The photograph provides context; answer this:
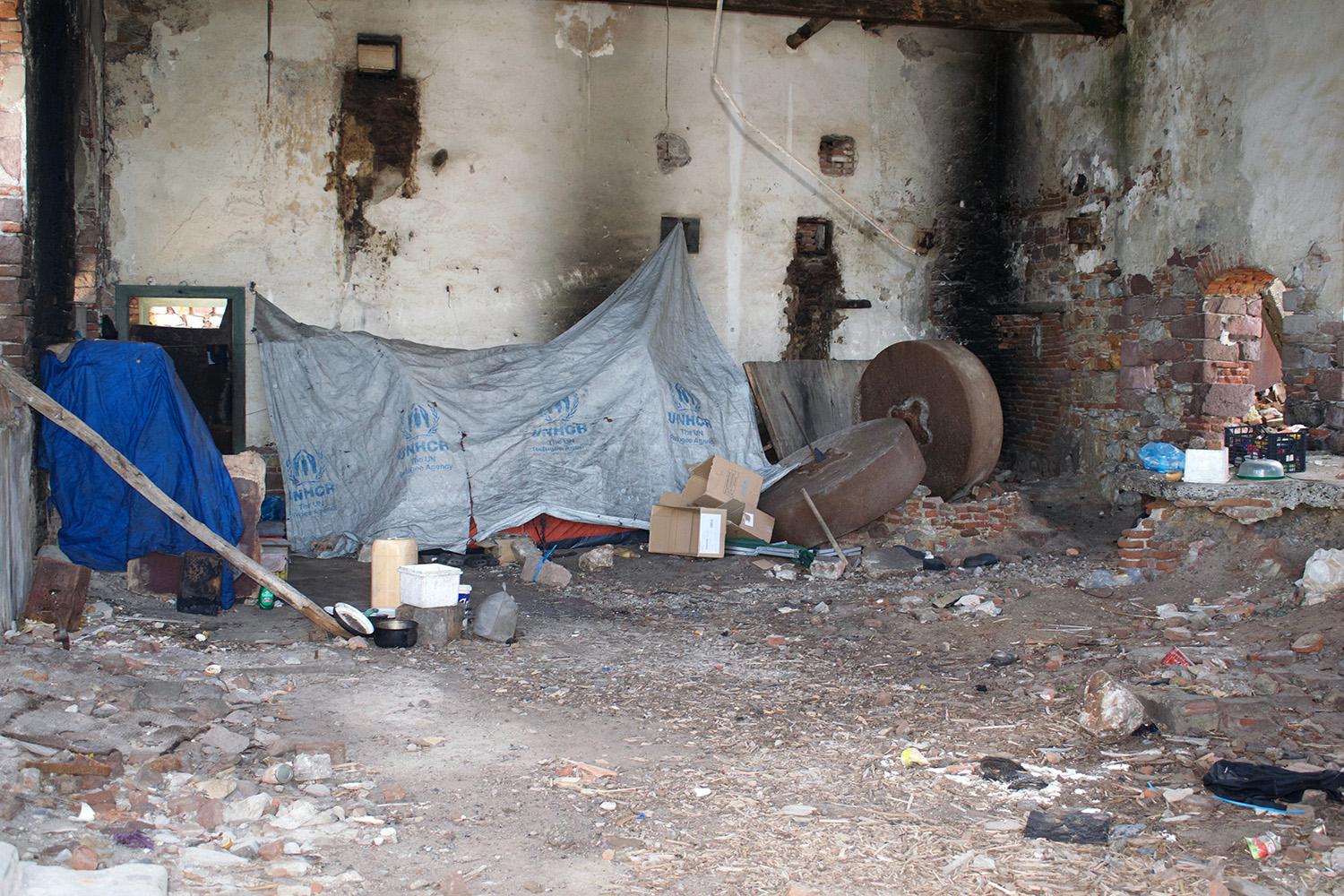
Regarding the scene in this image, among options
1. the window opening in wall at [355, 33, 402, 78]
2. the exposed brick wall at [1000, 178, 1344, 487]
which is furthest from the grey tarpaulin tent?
the exposed brick wall at [1000, 178, 1344, 487]

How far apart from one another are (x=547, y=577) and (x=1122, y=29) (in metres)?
6.33

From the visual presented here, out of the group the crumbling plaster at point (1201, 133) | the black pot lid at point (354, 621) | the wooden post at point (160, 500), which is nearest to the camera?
the wooden post at point (160, 500)

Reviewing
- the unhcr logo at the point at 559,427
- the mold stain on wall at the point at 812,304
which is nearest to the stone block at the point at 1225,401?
the mold stain on wall at the point at 812,304

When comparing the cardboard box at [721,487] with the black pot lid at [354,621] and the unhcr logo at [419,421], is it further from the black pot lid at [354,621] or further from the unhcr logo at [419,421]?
the black pot lid at [354,621]

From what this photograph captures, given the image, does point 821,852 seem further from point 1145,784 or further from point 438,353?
point 438,353

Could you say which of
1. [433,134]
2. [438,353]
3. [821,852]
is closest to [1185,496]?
[821,852]

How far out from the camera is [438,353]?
9.31 metres

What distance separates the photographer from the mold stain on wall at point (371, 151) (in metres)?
9.70

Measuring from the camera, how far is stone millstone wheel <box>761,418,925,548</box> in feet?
27.0

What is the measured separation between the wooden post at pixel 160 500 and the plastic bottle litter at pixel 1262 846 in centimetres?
400

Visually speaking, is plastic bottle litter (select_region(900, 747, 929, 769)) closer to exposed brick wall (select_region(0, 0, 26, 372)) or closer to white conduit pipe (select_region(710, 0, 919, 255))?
exposed brick wall (select_region(0, 0, 26, 372))

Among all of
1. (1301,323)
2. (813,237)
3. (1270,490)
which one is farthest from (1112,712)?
(813,237)

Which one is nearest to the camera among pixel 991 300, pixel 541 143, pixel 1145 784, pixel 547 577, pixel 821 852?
pixel 821 852

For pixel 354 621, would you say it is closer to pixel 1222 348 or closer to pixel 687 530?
pixel 687 530
